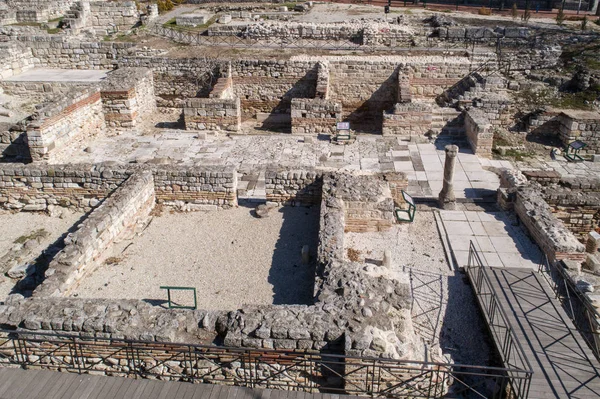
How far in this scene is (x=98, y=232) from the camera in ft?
33.3

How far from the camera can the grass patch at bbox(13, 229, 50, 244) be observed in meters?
11.3

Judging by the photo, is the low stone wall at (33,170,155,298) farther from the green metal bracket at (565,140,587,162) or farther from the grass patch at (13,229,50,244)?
the green metal bracket at (565,140,587,162)

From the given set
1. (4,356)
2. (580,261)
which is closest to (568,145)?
(580,261)

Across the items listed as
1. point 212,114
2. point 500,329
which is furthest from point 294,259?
point 212,114

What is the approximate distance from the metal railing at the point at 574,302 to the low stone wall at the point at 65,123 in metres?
13.0

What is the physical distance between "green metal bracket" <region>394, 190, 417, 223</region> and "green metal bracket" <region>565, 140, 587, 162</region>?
694 centimetres

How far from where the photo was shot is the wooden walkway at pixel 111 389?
6332 mm

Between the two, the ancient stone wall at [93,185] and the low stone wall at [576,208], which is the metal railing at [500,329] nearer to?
the low stone wall at [576,208]

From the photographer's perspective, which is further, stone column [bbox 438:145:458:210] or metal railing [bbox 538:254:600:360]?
stone column [bbox 438:145:458:210]

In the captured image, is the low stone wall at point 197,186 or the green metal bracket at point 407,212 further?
the low stone wall at point 197,186

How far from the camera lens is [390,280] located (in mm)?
8258

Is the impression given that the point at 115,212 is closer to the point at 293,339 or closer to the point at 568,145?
the point at 293,339

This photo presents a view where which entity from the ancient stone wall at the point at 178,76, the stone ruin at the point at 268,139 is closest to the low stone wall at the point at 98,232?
the stone ruin at the point at 268,139

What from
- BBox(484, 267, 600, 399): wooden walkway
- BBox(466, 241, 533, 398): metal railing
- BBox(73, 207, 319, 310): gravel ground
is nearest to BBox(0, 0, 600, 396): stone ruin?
BBox(73, 207, 319, 310): gravel ground
